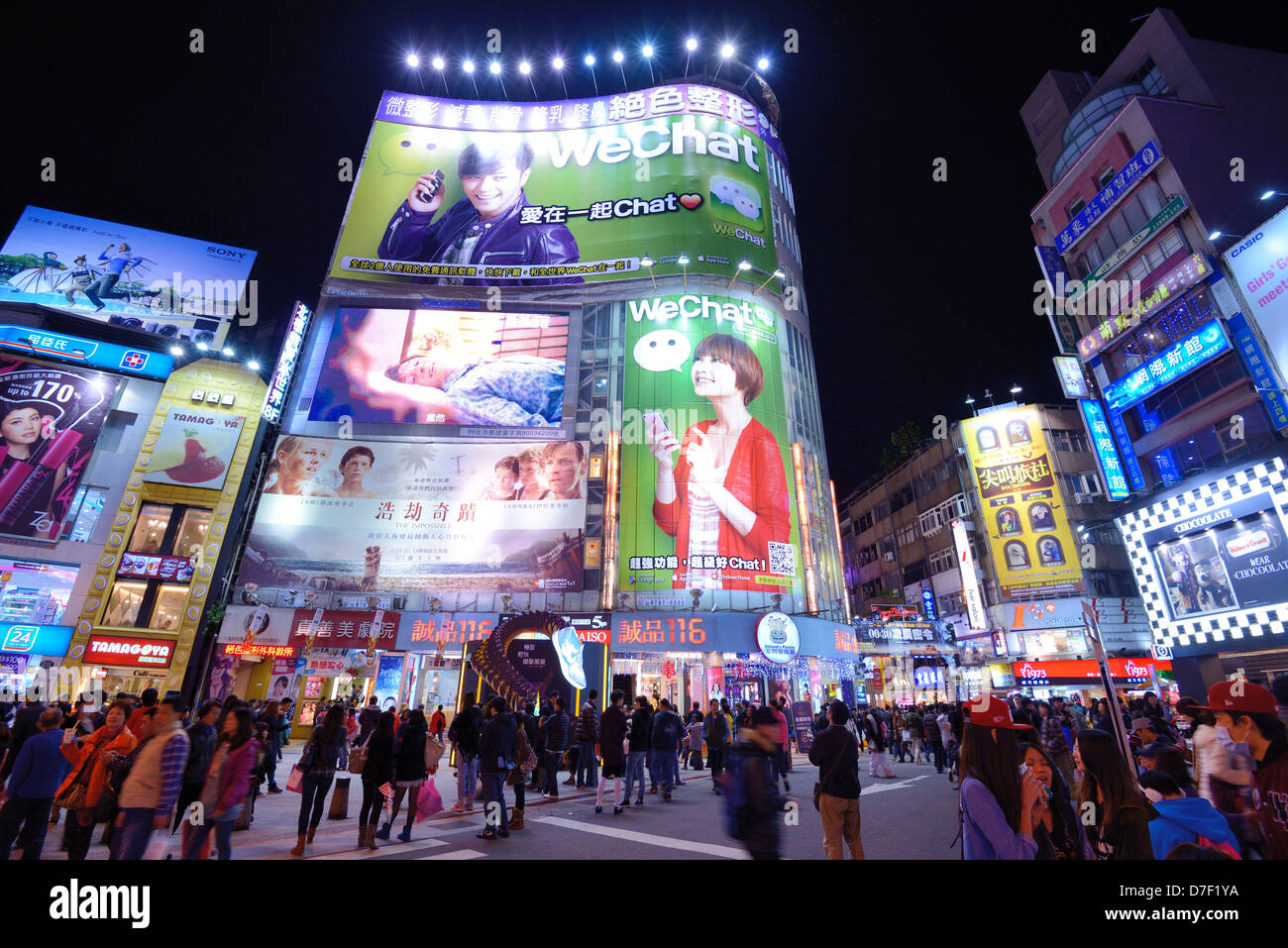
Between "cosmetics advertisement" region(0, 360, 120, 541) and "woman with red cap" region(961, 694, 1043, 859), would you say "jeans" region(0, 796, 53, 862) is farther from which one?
"cosmetics advertisement" region(0, 360, 120, 541)

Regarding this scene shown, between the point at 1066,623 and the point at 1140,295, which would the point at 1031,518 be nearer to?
the point at 1066,623

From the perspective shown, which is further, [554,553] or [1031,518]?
[1031,518]

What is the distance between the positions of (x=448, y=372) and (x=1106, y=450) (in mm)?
37614

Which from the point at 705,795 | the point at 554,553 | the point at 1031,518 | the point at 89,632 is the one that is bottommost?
the point at 705,795

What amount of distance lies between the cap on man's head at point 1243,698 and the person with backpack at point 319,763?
372 inches

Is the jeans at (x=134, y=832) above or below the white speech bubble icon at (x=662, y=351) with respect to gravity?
below

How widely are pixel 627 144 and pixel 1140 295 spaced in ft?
110

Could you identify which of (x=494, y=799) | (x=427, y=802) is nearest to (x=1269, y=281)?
(x=494, y=799)

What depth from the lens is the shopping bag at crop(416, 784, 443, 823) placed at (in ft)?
28.9

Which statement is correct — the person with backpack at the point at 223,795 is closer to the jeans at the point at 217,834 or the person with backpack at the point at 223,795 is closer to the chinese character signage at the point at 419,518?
the jeans at the point at 217,834

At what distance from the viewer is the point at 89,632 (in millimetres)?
28531

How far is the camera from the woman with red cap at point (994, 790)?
3.58 m

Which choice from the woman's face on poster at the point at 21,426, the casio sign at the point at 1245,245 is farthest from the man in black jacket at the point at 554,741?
the woman's face on poster at the point at 21,426

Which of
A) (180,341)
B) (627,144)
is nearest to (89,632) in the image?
(180,341)
